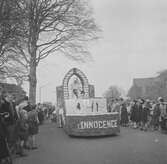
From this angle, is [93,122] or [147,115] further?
[147,115]

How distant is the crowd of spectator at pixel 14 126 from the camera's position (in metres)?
8.34

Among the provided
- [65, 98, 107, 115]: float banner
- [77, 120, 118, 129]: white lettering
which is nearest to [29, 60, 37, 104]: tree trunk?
[65, 98, 107, 115]: float banner

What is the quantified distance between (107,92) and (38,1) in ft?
296

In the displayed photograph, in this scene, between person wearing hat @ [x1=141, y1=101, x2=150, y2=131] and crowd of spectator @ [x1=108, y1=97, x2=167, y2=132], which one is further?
person wearing hat @ [x1=141, y1=101, x2=150, y2=131]

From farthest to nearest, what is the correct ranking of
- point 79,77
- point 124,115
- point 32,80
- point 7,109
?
1. point 32,80
2. point 79,77
3. point 124,115
4. point 7,109

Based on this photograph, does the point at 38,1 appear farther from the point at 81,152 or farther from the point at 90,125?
the point at 81,152

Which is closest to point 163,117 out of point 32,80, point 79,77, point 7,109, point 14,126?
point 14,126

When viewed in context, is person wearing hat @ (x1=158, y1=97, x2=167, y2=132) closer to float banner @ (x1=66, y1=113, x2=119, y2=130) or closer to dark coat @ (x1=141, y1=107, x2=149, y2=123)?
dark coat @ (x1=141, y1=107, x2=149, y2=123)

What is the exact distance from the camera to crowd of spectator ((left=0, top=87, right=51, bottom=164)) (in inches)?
328

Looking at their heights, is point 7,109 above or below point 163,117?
above

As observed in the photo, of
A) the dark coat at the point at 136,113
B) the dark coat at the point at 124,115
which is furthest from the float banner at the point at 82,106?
the dark coat at the point at 124,115

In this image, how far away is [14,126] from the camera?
33.7 ft

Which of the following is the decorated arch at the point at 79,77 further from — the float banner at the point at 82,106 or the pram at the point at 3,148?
the pram at the point at 3,148

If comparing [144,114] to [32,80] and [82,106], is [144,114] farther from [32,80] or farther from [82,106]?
[32,80]
